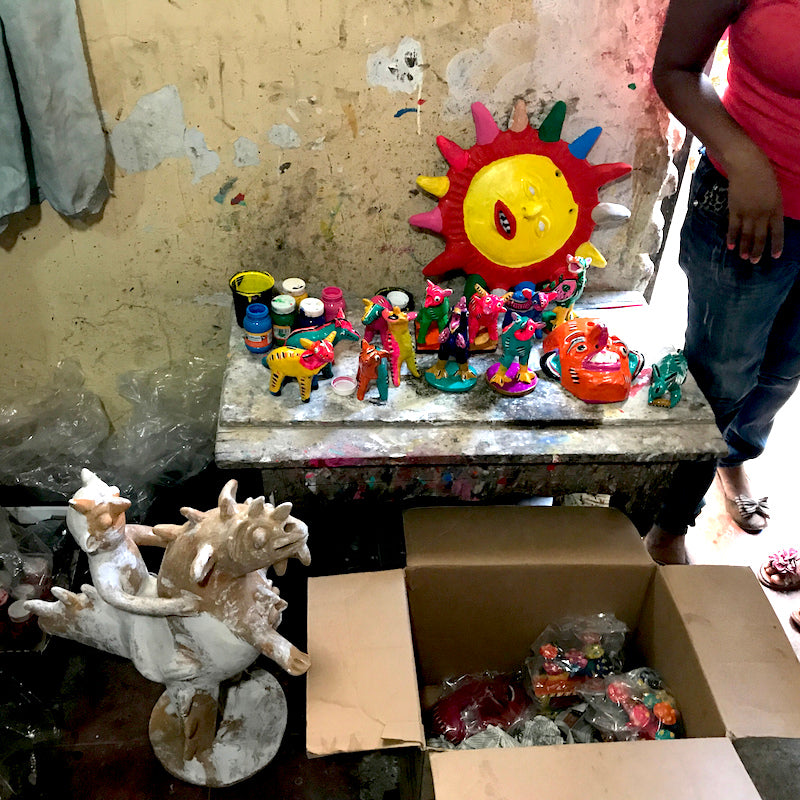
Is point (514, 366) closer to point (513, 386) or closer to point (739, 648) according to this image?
point (513, 386)

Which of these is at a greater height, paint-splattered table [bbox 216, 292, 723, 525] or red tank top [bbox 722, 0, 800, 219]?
red tank top [bbox 722, 0, 800, 219]

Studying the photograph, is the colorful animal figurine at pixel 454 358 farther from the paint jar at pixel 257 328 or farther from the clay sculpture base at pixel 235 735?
the clay sculpture base at pixel 235 735

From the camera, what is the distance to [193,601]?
1.30m

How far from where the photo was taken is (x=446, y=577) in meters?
1.51

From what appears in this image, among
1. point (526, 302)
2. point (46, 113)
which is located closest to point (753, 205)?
point (526, 302)

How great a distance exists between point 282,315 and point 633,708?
3.62ft

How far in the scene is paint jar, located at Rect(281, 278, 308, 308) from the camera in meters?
1.82

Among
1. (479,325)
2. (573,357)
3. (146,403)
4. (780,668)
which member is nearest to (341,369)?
(479,325)

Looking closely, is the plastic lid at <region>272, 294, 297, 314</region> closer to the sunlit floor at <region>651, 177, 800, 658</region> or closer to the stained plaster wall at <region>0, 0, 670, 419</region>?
the stained plaster wall at <region>0, 0, 670, 419</region>

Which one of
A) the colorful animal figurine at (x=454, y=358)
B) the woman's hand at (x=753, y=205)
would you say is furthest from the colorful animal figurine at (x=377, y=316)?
the woman's hand at (x=753, y=205)

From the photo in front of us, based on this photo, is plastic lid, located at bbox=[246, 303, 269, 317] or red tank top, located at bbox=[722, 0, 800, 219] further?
plastic lid, located at bbox=[246, 303, 269, 317]

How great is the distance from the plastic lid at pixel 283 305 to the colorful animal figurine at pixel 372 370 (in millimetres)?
237

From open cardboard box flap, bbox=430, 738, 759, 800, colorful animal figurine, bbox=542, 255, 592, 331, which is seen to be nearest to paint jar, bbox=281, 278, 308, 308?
colorful animal figurine, bbox=542, 255, 592, 331

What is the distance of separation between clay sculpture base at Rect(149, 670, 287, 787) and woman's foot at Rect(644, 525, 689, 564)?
103 cm
